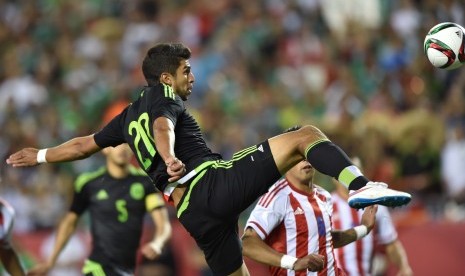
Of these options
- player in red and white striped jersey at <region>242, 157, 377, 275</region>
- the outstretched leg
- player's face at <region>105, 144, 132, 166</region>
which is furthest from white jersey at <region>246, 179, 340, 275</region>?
player's face at <region>105, 144, 132, 166</region>

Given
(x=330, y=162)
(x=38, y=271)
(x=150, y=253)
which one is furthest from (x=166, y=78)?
(x=38, y=271)

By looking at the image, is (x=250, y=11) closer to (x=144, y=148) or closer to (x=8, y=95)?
(x=8, y=95)

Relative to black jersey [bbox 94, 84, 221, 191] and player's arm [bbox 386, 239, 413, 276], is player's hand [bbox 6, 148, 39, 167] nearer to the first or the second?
black jersey [bbox 94, 84, 221, 191]

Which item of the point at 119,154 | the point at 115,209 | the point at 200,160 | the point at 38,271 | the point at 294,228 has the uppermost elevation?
the point at 200,160

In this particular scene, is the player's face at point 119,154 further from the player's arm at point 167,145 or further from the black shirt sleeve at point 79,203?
A: the player's arm at point 167,145

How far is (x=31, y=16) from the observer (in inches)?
715

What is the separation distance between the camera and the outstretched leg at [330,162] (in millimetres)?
5941

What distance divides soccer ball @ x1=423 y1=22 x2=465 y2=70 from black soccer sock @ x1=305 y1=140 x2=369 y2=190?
150 centimetres

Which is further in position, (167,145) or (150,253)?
(150,253)

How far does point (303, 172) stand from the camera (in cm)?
754

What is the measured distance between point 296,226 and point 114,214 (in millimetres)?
2256

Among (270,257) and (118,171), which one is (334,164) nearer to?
(270,257)

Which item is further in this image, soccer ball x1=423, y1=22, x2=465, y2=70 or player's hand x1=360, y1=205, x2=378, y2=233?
player's hand x1=360, y1=205, x2=378, y2=233

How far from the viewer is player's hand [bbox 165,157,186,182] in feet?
20.3
